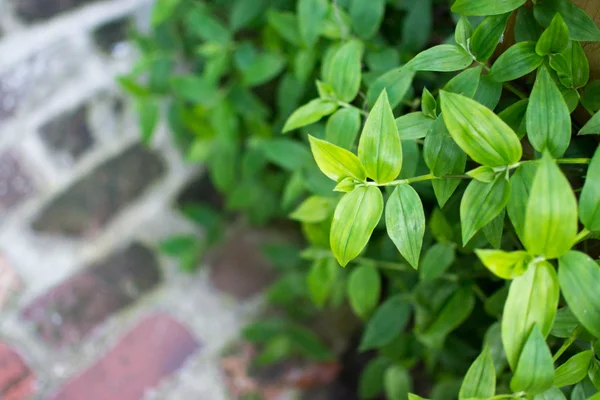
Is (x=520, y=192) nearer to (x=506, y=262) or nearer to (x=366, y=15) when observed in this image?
(x=506, y=262)

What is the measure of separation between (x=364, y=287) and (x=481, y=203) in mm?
349

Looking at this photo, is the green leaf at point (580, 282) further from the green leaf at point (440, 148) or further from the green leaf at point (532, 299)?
the green leaf at point (440, 148)

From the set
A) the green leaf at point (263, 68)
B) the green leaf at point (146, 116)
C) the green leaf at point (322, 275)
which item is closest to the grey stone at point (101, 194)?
the green leaf at point (146, 116)

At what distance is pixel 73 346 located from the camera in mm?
1060

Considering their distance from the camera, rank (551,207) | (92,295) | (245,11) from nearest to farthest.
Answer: (551,207), (245,11), (92,295)

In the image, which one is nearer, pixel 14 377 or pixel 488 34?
pixel 488 34

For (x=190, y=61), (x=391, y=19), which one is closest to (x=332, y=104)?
(x=391, y=19)

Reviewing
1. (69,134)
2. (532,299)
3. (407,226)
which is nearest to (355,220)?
(407,226)

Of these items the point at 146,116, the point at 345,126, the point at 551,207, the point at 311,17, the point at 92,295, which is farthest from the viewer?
the point at 92,295

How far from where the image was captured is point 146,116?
0.97 metres

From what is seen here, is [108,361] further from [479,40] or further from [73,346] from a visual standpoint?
[479,40]

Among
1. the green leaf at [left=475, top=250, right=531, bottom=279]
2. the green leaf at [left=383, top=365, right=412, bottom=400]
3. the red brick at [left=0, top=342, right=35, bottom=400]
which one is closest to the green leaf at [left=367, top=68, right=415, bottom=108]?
the green leaf at [left=475, top=250, right=531, bottom=279]

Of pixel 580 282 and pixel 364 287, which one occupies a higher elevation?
pixel 580 282

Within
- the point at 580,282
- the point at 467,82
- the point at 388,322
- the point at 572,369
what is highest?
the point at 467,82
